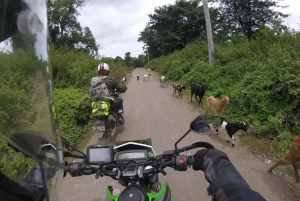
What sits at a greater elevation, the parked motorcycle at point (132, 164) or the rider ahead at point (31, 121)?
the rider ahead at point (31, 121)

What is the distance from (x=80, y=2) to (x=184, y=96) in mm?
25831

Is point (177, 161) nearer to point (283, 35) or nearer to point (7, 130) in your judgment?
point (7, 130)

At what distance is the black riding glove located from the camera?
119 centimetres

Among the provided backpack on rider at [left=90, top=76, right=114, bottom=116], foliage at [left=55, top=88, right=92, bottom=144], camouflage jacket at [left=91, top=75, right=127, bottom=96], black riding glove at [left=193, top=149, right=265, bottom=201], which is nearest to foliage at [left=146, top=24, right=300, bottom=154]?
camouflage jacket at [left=91, top=75, right=127, bottom=96]

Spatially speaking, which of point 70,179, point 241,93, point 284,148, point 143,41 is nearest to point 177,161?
point 70,179

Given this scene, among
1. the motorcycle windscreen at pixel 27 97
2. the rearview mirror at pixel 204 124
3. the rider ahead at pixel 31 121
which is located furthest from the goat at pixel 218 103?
the motorcycle windscreen at pixel 27 97

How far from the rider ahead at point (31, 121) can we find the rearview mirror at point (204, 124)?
16.6 inches

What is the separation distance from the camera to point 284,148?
16.9ft

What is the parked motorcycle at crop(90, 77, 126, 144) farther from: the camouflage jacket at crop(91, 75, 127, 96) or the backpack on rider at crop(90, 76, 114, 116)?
the camouflage jacket at crop(91, 75, 127, 96)

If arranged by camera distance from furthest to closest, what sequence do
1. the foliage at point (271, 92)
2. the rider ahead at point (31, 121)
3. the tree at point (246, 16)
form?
1. the tree at point (246, 16)
2. the foliage at point (271, 92)
3. the rider ahead at point (31, 121)

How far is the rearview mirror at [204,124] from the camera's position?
6.57 ft

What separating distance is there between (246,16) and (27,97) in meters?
28.1

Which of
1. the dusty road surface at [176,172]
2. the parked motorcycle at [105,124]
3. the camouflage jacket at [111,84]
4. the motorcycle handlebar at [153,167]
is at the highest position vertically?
the camouflage jacket at [111,84]

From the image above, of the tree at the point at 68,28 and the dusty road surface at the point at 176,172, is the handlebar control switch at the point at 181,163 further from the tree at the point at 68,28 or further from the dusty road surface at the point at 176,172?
the tree at the point at 68,28
